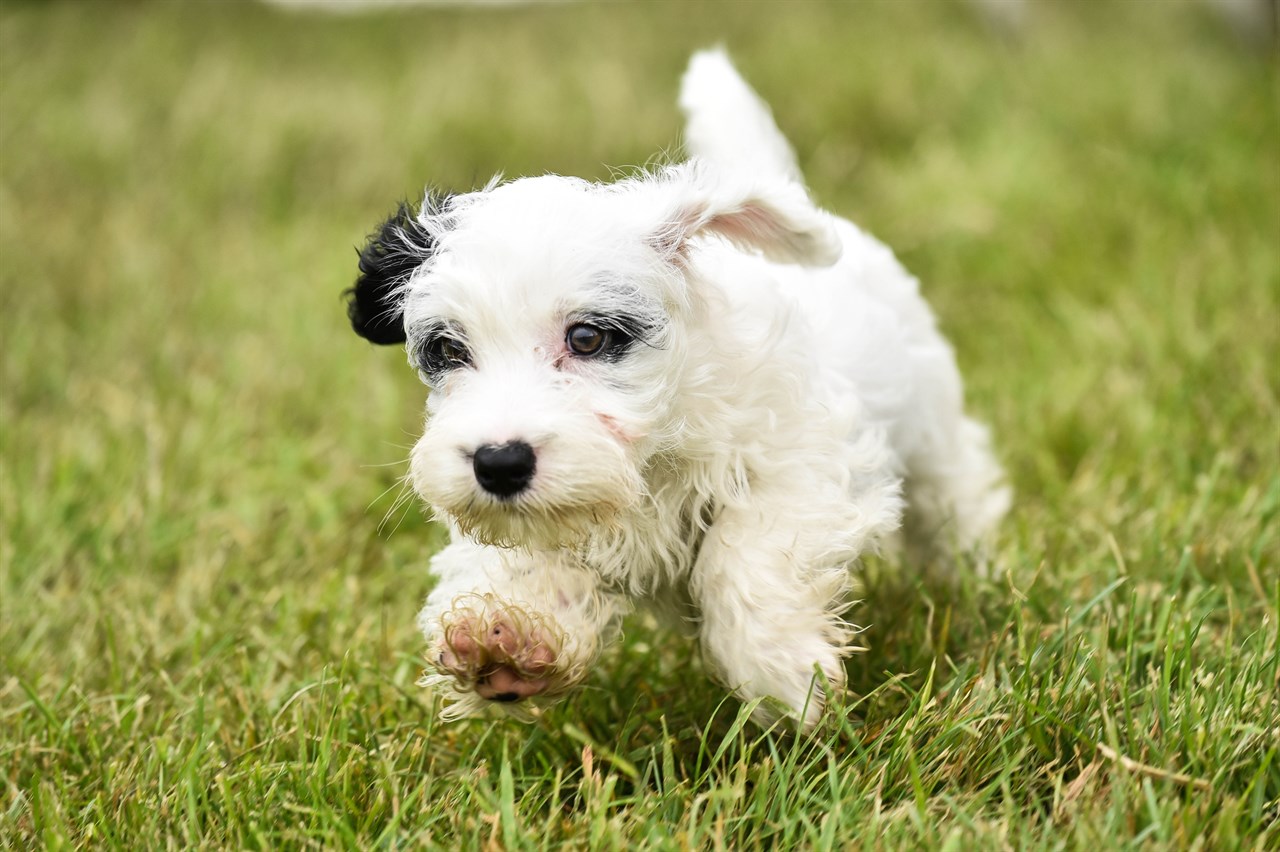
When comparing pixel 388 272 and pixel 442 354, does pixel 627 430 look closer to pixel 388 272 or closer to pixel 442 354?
pixel 442 354

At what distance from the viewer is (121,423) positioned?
16.7 feet

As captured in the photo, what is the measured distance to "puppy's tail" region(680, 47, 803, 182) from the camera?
3775mm

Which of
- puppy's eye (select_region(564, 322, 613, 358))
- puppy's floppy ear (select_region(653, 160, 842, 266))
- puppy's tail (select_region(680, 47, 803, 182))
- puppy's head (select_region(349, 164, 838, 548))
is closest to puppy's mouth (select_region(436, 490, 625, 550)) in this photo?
puppy's head (select_region(349, 164, 838, 548))

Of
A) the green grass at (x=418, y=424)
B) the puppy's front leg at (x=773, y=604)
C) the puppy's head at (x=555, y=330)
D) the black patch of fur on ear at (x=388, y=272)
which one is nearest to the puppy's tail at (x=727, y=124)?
the green grass at (x=418, y=424)

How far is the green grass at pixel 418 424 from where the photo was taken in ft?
9.02

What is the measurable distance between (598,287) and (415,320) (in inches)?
15.5

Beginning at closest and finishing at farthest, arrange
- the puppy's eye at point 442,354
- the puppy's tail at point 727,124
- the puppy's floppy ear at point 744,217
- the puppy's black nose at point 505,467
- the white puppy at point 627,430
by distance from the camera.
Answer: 1. the puppy's black nose at point 505,467
2. the white puppy at point 627,430
3. the puppy's eye at point 442,354
4. the puppy's floppy ear at point 744,217
5. the puppy's tail at point 727,124

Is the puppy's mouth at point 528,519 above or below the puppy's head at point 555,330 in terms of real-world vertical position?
below

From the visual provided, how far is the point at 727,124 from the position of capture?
381 centimetres

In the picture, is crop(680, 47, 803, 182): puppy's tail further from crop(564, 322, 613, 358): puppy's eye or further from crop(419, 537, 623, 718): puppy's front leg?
crop(419, 537, 623, 718): puppy's front leg

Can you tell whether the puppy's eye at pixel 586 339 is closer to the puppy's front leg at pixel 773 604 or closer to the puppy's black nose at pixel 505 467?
the puppy's black nose at pixel 505 467

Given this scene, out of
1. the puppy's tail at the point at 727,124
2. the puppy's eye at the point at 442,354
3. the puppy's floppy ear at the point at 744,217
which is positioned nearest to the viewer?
the puppy's eye at the point at 442,354

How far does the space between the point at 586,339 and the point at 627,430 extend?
0.19m

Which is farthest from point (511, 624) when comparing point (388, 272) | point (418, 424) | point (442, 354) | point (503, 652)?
point (418, 424)
